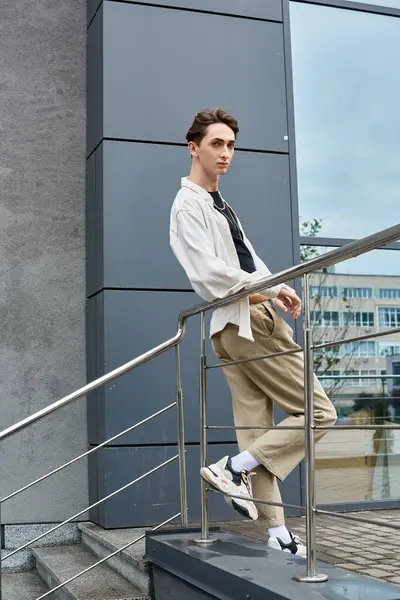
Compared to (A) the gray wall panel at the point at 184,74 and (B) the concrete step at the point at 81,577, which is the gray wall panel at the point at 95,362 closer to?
(B) the concrete step at the point at 81,577

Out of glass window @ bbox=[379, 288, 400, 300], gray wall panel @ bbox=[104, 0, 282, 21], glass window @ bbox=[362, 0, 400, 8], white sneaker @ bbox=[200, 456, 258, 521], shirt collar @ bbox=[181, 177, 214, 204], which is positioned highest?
glass window @ bbox=[362, 0, 400, 8]

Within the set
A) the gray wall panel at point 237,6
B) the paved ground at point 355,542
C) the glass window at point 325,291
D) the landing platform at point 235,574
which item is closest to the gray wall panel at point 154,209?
the glass window at point 325,291

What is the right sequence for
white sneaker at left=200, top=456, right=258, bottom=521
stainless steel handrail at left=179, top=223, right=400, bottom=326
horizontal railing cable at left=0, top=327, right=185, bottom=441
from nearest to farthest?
1. stainless steel handrail at left=179, top=223, right=400, bottom=326
2. white sneaker at left=200, top=456, right=258, bottom=521
3. horizontal railing cable at left=0, top=327, right=185, bottom=441

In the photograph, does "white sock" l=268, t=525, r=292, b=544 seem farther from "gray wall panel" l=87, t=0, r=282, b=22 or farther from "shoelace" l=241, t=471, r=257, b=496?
"gray wall panel" l=87, t=0, r=282, b=22

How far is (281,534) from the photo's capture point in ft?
11.4

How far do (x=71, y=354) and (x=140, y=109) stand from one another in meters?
1.79

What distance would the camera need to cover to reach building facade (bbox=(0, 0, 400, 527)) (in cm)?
543

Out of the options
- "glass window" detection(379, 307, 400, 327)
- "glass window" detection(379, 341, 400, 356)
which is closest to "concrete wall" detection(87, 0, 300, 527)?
"glass window" detection(379, 307, 400, 327)

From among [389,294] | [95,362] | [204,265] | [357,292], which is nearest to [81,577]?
[95,362]

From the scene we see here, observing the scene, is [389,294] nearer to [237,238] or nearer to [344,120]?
[344,120]

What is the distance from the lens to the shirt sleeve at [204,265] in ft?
11.2

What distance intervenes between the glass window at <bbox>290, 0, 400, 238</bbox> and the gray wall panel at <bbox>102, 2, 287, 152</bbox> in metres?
0.35

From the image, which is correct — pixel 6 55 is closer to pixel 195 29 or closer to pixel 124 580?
pixel 195 29

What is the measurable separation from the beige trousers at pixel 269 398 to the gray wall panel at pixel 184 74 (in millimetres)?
2549
